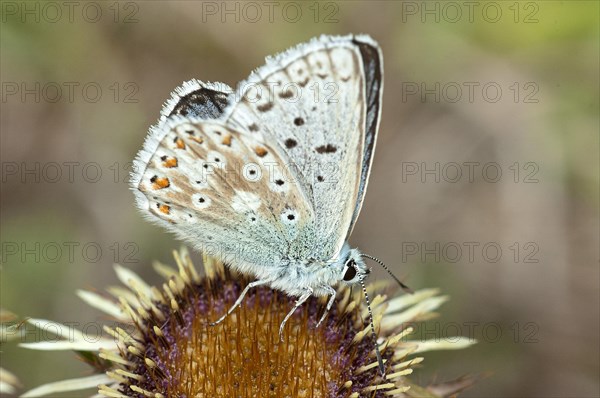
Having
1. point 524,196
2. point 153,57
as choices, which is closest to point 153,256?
point 153,57

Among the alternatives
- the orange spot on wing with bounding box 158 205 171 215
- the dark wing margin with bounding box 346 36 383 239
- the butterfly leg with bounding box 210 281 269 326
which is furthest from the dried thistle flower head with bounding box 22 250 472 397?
the dark wing margin with bounding box 346 36 383 239

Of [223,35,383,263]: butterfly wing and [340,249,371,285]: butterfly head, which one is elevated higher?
[223,35,383,263]: butterfly wing

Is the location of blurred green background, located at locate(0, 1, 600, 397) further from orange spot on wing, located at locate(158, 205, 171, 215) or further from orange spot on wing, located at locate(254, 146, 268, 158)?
orange spot on wing, located at locate(254, 146, 268, 158)

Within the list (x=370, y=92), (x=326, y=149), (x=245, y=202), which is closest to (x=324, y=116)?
(x=326, y=149)

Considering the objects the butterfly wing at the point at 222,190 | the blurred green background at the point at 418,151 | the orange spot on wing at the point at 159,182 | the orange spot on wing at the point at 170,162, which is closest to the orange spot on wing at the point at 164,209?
the butterfly wing at the point at 222,190

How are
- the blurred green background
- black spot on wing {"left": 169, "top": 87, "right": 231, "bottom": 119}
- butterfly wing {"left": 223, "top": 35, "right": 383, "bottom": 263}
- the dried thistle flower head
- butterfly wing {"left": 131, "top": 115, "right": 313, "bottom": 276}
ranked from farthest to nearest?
the blurred green background
black spot on wing {"left": 169, "top": 87, "right": 231, "bottom": 119}
butterfly wing {"left": 131, "top": 115, "right": 313, "bottom": 276}
butterfly wing {"left": 223, "top": 35, "right": 383, "bottom": 263}
the dried thistle flower head

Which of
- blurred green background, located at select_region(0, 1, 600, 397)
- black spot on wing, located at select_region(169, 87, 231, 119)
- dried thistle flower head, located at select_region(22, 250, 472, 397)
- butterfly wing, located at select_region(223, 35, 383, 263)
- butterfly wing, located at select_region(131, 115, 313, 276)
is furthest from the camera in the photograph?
blurred green background, located at select_region(0, 1, 600, 397)

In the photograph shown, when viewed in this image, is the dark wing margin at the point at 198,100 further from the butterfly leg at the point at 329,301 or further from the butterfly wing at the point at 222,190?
the butterfly leg at the point at 329,301

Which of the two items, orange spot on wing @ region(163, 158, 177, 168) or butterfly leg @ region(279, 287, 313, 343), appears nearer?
butterfly leg @ region(279, 287, 313, 343)
